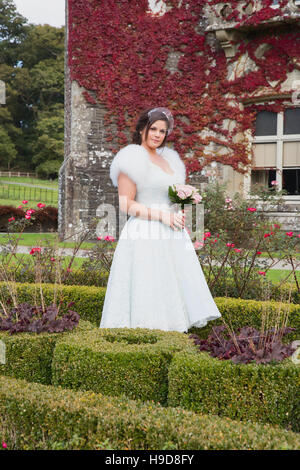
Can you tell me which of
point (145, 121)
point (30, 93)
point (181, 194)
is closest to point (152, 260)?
point (181, 194)

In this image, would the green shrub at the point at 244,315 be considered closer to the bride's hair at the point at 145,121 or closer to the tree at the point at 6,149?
the bride's hair at the point at 145,121

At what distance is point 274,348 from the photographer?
9.75 feet

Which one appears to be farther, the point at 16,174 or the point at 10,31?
the point at 10,31

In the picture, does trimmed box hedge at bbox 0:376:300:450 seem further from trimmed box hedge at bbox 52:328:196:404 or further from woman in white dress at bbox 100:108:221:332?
woman in white dress at bbox 100:108:221:332

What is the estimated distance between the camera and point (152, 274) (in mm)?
3852

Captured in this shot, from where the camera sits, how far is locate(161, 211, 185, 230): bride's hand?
3908mm

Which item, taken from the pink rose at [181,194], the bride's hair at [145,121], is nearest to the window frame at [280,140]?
the bride's hair at [145,121]

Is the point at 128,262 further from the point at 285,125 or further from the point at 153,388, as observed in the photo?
the point at 285,125

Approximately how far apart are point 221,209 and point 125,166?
493 cm

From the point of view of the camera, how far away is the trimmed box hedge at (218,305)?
4.30m

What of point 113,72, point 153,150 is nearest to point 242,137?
point 113,72

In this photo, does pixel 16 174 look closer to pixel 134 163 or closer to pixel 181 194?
pixel 134 163

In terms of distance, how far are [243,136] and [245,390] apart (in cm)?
967

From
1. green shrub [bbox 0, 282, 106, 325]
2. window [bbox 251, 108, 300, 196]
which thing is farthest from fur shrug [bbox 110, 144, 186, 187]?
window [bbox 251, 108, 300, 196]
